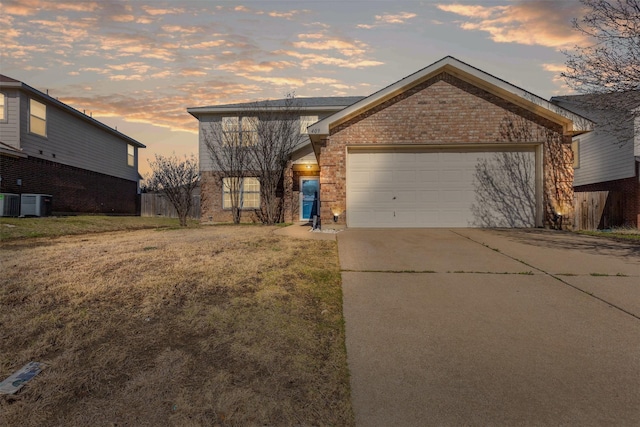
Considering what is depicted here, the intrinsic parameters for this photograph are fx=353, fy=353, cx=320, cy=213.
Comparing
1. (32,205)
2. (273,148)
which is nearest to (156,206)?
(32,205)

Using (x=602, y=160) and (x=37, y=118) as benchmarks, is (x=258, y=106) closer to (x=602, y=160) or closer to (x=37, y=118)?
(x=37, y=118)

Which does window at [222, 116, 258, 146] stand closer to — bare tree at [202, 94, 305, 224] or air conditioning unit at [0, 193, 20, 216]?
bare tree at [202, 94, 305, 224]

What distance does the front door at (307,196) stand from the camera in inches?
696

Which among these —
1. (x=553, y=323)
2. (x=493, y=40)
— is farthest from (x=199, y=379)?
(x=493, y=40)

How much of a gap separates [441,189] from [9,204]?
17298 millimetres

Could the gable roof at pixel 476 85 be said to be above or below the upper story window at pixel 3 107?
below

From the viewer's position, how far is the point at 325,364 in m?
2.84

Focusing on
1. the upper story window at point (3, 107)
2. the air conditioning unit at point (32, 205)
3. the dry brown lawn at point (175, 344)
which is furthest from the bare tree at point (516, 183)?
the upper story window at point (3, 107)

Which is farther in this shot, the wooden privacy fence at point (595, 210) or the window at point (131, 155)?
the window at point (131, 155)

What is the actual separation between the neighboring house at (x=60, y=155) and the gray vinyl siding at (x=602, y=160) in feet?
83.6

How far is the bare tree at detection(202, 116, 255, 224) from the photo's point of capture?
1776 cm

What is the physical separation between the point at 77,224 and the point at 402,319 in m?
15.4

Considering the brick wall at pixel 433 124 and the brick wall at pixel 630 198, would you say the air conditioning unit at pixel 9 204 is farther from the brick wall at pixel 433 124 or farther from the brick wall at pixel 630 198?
the brick wall at pixel 630 198

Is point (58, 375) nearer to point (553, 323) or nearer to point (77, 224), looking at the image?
point (553, 323)
